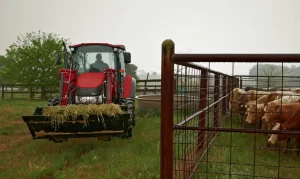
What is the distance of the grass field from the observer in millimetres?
4816

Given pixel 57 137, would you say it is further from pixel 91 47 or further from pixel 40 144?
pixel 91 47

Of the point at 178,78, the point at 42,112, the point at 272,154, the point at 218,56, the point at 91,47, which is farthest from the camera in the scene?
the point at 91,47

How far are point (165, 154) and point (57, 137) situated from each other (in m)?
4.33

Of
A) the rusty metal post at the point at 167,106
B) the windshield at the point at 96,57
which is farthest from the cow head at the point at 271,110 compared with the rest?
the rusty metal post at the point at 167,106

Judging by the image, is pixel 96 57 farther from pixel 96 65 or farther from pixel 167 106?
pixel 167 106

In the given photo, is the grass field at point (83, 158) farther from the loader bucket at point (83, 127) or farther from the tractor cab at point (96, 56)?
the tractor cab at point (96, 56)

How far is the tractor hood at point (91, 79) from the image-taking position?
730 centimetres

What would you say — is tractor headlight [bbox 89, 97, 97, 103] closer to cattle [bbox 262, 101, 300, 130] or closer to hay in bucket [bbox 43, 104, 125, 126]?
hay in bucket [bbox 43, 104, 125, 126]

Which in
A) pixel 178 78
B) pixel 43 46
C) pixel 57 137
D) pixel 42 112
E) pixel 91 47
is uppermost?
pixel 43 46

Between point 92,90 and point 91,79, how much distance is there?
36cm

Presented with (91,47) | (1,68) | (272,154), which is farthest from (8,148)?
(1,68)

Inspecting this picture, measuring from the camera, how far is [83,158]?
5629mm

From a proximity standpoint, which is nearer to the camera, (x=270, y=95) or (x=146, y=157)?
(x=146, y=157)

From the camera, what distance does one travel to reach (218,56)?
2.23 meters
